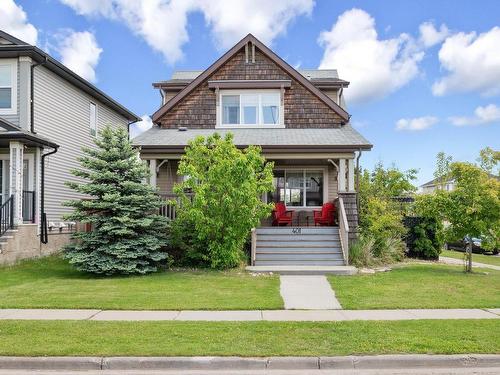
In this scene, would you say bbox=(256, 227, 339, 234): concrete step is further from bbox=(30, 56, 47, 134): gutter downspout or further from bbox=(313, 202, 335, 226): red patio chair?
bbox=(30, 56, 47, 134): gutter downspout

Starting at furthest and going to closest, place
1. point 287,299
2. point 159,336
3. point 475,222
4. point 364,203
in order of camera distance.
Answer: point 364,203
point 475,222
point 287,299
point 159,336

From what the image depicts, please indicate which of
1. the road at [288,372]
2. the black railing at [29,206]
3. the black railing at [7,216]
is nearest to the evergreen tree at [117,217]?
the black railing at [7,216]

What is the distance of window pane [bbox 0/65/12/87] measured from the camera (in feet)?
55.7

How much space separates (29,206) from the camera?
661 inches

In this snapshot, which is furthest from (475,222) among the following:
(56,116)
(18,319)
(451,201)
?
(56,116)

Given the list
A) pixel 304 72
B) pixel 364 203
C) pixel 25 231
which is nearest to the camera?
pixel 25 231

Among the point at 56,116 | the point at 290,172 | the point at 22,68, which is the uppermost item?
the point at 22,68

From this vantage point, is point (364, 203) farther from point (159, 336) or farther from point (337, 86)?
point (159, 336)

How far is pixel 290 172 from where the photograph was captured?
1912 centimetres

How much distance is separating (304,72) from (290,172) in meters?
7.57

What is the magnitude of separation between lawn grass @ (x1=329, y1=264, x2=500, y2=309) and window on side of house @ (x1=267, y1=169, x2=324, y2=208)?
18.7 ft

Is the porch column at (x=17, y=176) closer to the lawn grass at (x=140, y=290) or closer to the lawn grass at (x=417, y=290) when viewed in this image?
the lawn grass at (x=140, y=290)

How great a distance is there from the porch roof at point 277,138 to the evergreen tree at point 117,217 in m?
2.52

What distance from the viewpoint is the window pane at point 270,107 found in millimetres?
19594
